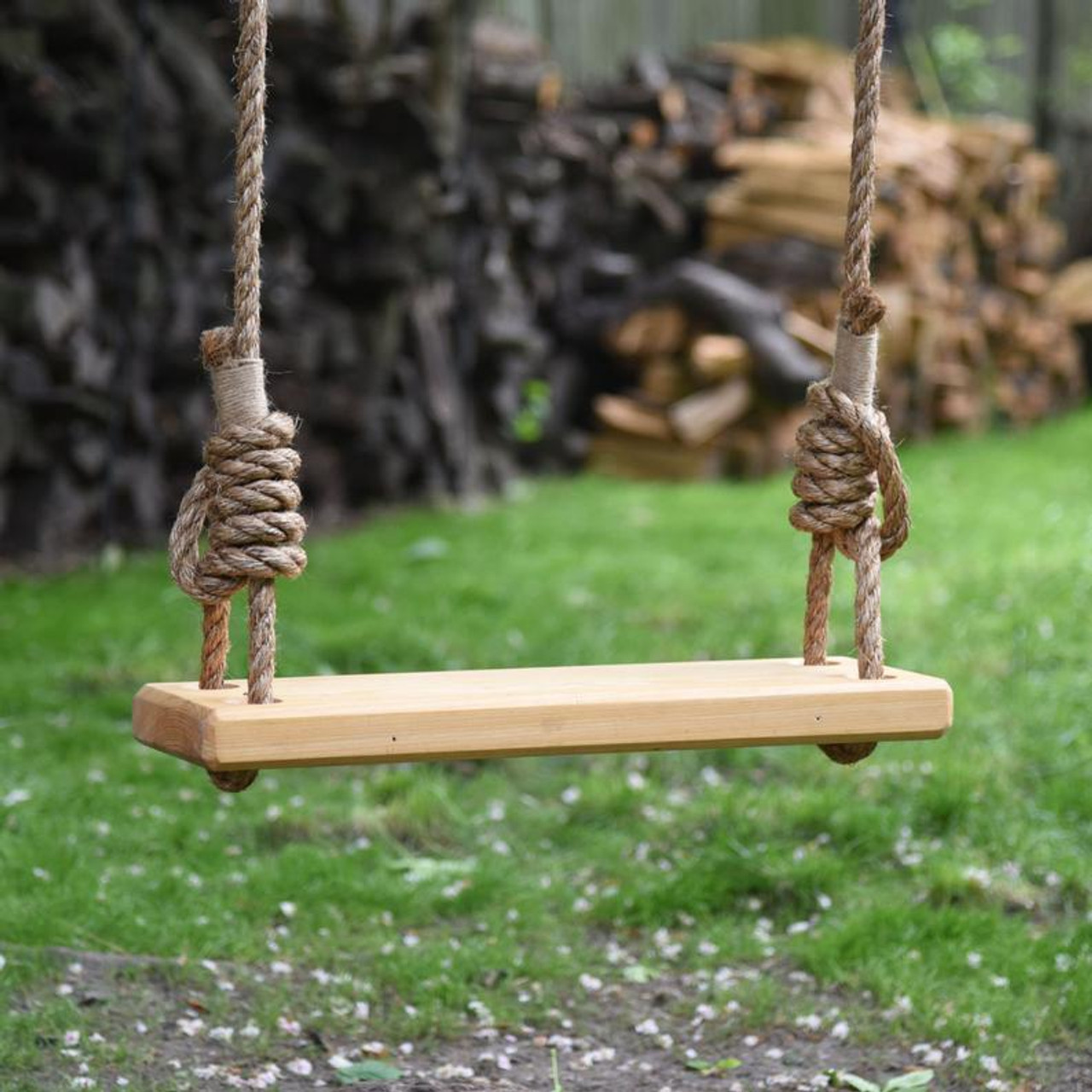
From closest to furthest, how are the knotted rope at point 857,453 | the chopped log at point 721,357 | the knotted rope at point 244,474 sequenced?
the knotted rope at point 244,474
the knotted rope at point 857,453
the chopped log at point 721,357

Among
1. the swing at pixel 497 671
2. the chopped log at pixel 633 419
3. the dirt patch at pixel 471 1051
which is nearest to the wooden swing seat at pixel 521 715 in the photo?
the swing at pixel 497 671

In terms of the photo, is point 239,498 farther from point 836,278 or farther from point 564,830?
point 836,278

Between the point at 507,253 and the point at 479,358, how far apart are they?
29.4 inches

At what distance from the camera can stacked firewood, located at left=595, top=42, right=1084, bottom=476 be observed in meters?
8.81

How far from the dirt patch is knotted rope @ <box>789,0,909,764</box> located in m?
0.77

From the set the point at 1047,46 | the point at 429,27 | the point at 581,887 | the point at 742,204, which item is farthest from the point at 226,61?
the point at 1047,46

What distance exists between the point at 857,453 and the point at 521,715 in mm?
723

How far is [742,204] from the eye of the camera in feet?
31.4

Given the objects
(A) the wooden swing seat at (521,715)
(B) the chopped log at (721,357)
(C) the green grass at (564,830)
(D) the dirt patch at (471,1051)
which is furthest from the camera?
(B) the chopped log at (721,357)

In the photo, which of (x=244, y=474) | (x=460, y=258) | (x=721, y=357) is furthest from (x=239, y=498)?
(x=721, y=357)

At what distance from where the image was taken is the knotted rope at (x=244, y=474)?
7.20 feet

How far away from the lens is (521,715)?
83.0 inches

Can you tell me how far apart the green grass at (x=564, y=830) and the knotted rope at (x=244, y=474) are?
1.02 m

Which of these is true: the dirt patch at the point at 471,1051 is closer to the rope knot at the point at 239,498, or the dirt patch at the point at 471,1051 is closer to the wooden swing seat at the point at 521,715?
the wooden swing seat at the point at 521,715
